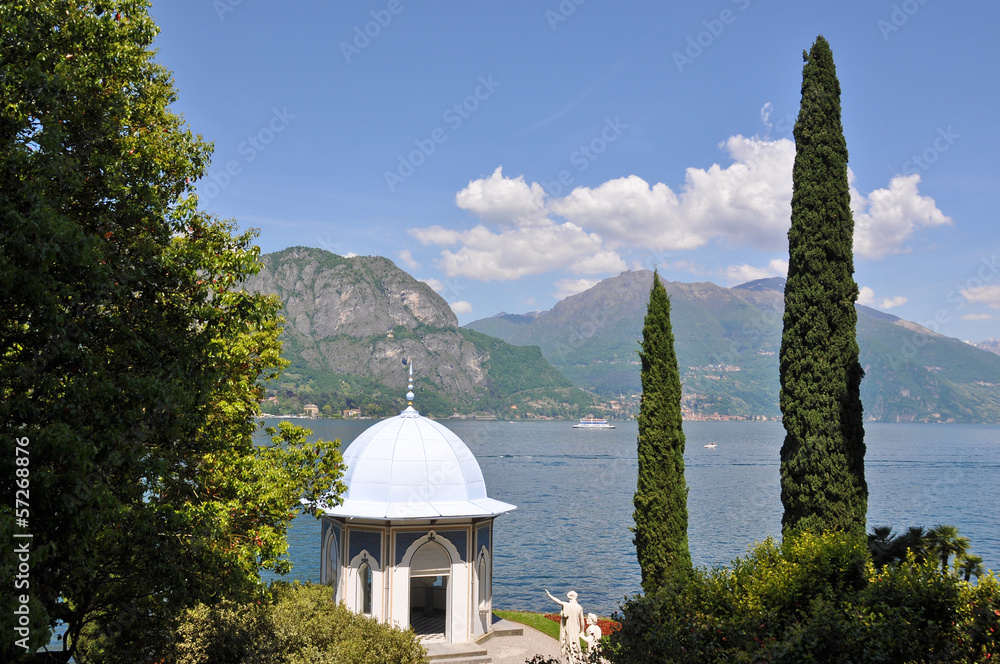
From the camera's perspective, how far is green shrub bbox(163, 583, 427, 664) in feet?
36.3

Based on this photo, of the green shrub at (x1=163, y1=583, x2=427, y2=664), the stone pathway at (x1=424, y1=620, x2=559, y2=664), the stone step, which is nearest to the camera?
the green shrub at (x1=163, y1=583, x2=427, y2=664)

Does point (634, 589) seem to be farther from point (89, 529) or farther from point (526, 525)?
point (89, 529)

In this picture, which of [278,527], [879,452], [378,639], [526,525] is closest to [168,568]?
[278,527]

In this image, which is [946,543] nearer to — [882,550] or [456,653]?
[882,550]

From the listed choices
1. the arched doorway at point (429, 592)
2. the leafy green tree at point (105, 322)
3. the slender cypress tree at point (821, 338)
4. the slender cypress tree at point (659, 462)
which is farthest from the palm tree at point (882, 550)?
the leafy green tree at point (105, 322)

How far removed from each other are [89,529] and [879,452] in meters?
137

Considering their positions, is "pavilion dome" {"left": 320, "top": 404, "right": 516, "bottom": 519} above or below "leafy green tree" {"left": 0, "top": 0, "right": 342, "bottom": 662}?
below

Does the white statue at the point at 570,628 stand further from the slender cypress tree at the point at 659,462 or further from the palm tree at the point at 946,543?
the palm tree at the point at 946,543

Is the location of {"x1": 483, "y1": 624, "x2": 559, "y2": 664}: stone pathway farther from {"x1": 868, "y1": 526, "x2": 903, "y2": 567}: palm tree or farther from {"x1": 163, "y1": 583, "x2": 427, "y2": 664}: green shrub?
{"x1": 868, "y1": 526, "x2": 903, "y2": 567}: palm tree

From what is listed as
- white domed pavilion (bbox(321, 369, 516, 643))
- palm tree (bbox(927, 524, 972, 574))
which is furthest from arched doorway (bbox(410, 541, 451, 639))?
palm tree (bbox(927, 524, 972, 574))

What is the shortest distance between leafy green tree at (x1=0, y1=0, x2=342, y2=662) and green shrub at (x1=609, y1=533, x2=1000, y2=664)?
5.32 m

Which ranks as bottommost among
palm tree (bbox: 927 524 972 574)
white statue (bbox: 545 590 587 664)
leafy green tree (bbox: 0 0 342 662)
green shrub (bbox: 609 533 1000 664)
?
white statue (bbox: 545 590 587 664)

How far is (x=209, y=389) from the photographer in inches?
288

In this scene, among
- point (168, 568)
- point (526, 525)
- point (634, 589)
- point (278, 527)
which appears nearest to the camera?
point (168, 568)
